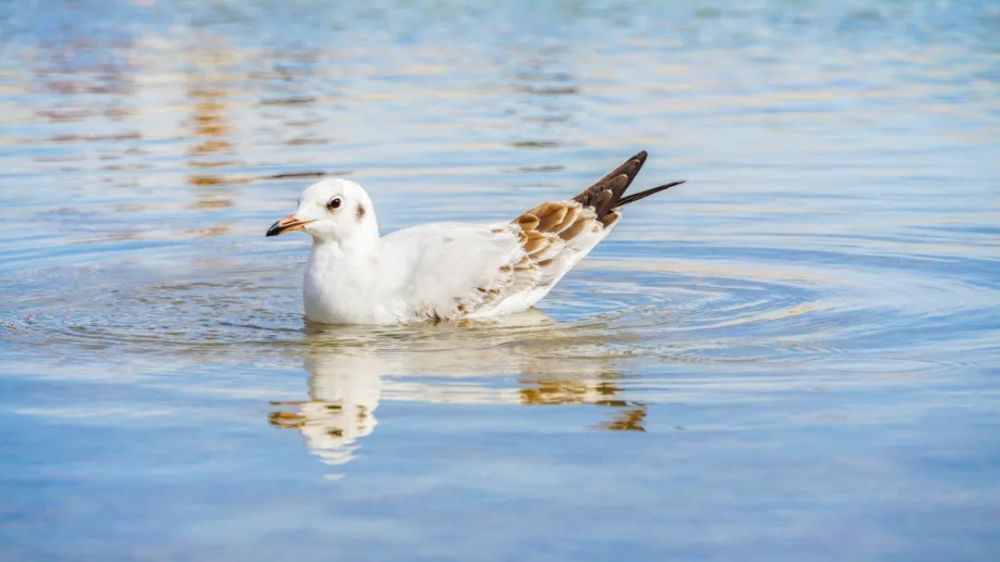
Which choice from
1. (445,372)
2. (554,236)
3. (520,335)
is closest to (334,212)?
(520,335)

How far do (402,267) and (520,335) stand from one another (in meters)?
0.73

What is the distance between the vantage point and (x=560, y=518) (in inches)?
211

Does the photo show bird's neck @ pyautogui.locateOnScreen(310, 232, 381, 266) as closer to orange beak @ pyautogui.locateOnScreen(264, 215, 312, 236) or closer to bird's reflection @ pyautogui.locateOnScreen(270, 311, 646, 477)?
orange beak @ pyautogui.locateOnScreen(264, 215, 312, 236)

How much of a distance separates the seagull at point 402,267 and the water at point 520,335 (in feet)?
0.54

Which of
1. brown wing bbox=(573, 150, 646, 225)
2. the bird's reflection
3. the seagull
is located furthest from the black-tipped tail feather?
the bird's reflection

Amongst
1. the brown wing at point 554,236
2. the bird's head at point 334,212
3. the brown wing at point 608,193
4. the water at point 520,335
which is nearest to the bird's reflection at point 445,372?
the water at point 520,335

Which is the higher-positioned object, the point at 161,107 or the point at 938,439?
the point at 161,107

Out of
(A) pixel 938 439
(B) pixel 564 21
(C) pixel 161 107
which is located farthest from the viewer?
(B) pixel 564 21

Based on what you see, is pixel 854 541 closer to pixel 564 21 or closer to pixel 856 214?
pixel 856 214

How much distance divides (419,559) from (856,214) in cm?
727

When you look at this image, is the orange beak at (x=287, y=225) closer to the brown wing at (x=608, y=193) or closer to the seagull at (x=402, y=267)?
the seagull at (x=402, y=267)

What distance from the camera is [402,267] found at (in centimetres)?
884

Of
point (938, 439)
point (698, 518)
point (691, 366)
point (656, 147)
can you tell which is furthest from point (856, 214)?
point (698, 518)

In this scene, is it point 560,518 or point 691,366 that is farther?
point 691,366
